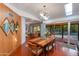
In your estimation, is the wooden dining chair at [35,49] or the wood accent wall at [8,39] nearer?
the wood accent wall at [8,39]

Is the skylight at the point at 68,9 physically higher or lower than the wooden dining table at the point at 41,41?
higher

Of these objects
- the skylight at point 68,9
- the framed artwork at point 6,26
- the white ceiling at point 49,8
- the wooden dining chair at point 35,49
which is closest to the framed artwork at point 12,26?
the framed artwork at point 6,26

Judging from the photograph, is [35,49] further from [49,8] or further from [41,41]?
[49,8]

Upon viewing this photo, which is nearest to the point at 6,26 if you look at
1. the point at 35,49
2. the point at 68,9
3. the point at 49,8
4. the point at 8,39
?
the point at 8,39

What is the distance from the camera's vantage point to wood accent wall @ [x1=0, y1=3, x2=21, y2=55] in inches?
89.3

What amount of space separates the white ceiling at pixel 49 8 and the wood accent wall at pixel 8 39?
0.69ft

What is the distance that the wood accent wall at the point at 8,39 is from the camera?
7.44 ft

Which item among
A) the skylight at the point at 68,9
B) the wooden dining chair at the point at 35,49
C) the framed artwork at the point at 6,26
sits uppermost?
the skylight at the point at 68,9

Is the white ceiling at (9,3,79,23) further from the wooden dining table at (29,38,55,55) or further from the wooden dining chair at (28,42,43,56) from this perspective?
the wooden dining chair at (28,42,43,56)

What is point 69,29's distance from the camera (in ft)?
7.52

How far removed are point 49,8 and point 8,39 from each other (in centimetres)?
114

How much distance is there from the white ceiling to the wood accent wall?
0.21m

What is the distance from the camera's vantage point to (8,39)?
94.8 inches

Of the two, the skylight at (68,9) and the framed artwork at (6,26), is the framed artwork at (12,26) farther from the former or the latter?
the skylight at (68,9)
